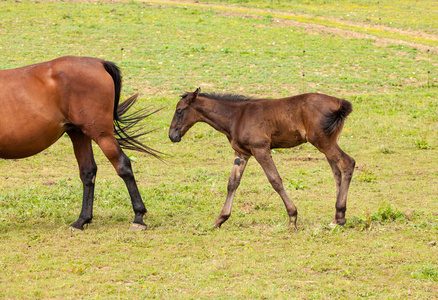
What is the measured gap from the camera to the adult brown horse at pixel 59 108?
7.86 m

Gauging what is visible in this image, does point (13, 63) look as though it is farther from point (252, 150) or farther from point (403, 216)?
point (403, 216)

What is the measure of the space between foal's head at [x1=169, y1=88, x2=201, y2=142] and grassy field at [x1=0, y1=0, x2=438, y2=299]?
133cm

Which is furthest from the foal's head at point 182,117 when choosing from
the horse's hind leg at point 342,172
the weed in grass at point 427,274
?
the weed in grass at point 427,274

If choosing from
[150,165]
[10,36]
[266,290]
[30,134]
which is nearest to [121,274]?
[266,290]

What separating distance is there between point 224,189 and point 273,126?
238 centimetres

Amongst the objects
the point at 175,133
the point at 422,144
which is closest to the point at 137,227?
the point at 175,133

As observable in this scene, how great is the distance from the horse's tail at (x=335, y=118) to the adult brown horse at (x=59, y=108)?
9.49ft

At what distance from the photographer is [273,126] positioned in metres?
8.32

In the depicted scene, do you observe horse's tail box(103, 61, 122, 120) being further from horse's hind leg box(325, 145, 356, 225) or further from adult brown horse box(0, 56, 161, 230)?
horse's hind leg box(325, 145, 356, 225)

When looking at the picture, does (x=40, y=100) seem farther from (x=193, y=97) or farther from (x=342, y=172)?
(x=342, y=172)

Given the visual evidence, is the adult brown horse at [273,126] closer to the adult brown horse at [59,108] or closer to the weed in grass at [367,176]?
the adult brown horse at [59,108]

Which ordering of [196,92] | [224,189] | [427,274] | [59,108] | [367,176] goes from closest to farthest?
1. [427,274]
2. [59,108]
3. [196,92]
4. [224,189]
5. [367,176]

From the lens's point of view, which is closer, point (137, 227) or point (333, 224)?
point (333, 224)

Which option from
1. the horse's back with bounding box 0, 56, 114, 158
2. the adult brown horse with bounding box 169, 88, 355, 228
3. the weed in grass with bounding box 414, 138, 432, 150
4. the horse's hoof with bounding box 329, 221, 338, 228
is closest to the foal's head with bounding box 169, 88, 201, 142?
the adult brown horse with bounding box 169, 88, 355, 228
